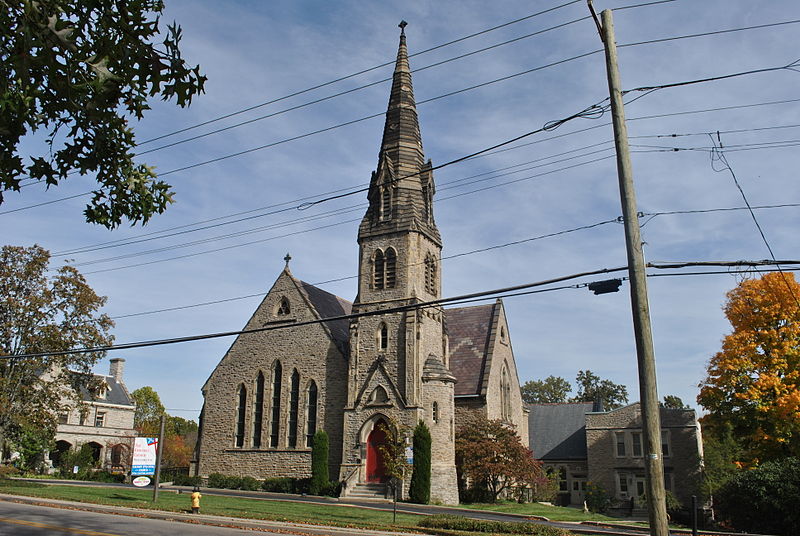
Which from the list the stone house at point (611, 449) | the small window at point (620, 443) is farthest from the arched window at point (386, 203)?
the small window at point (620, 443)

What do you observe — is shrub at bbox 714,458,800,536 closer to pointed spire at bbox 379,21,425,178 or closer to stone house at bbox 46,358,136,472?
pointed spire at bbox 379,21,425,178

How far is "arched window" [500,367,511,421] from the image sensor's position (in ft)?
136

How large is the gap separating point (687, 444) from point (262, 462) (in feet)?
82.1

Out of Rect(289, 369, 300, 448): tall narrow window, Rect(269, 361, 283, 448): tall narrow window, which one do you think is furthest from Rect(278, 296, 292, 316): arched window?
Rect(289, 369, 300, 448): tall narrow window

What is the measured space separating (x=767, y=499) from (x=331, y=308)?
27.2m

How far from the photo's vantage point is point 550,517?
2673 cm

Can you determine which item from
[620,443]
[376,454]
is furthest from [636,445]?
[376,454]

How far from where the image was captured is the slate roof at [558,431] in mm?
48781

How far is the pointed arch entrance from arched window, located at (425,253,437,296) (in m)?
8.14

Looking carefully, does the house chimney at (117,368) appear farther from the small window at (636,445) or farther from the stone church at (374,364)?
the small window at (636,445)

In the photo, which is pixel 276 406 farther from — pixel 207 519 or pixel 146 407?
pixel 146 407

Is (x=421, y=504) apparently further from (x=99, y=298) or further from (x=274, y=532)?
(x=99, y=298)

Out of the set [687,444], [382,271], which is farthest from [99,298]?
[687,444]

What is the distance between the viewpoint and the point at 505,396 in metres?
42.3
